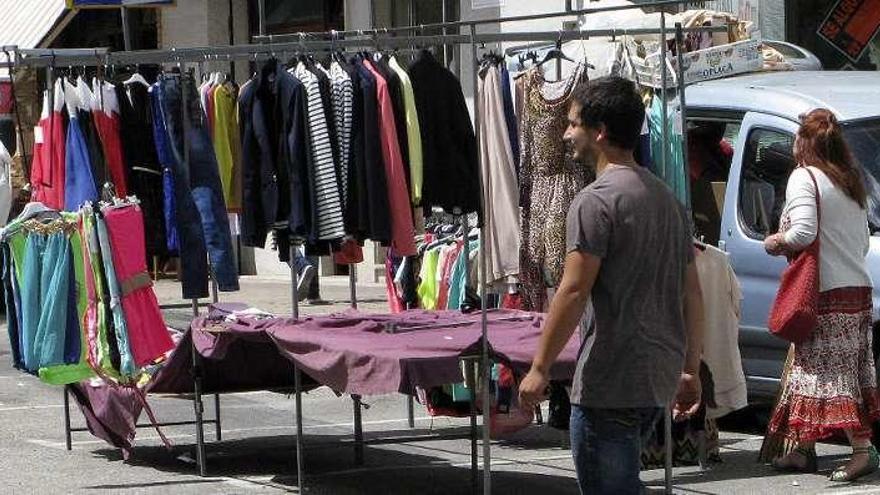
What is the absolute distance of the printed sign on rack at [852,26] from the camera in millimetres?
15984

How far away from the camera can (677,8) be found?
565 inches

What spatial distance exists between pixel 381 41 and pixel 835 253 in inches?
97.9

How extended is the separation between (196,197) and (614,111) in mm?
3806

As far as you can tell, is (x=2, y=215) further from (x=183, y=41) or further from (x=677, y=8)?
(x=183, y=41)

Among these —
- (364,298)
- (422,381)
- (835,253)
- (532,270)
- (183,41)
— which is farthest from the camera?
(183,41)

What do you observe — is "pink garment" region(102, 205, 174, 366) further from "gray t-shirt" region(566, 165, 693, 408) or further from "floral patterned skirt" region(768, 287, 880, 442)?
"gray t-shirt" region(566, 165, 693, 408)

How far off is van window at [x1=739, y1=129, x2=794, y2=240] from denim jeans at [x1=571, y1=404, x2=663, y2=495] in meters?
4.83

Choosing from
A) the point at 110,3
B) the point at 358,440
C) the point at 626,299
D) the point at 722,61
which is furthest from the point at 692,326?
the point at 110,3

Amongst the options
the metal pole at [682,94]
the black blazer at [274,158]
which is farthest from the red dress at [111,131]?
the metal pole at [682,94]

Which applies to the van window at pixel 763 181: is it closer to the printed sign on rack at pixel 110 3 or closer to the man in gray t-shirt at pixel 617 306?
the man in gray t-shirt at pixel 617 306

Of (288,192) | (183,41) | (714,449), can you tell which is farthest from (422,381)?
(183,41)

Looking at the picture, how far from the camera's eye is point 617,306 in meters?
5.74

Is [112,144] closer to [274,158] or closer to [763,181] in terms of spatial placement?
[274,158]

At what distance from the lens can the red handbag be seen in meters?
8.84
